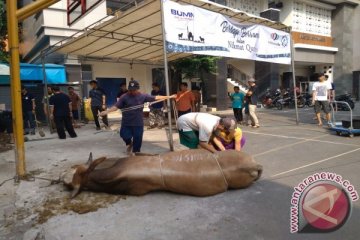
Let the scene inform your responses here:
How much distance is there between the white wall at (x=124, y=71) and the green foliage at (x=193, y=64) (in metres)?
1.73

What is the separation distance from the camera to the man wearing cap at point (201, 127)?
16.9 feet

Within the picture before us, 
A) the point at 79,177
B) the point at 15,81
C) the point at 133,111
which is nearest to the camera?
the point at 79,177

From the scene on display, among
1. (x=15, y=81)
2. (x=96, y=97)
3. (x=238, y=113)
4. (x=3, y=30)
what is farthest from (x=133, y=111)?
(x=3, y=30)

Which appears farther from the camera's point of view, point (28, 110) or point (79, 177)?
point (28, 110)

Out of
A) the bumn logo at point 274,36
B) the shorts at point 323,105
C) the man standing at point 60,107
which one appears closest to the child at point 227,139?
the man standing at point 60,107

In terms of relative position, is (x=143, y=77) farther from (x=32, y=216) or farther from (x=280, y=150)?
(x=32, y=216)

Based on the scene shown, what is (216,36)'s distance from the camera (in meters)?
7.84

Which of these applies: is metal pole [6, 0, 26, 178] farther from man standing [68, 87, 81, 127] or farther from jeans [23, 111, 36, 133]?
man standing [68, 87, 81, 127]

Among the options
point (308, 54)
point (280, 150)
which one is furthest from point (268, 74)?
point (280, 150)

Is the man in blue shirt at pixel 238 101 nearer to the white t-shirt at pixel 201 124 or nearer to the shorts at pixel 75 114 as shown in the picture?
the shorts at pixel 75 114

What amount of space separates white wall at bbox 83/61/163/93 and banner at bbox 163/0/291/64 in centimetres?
714

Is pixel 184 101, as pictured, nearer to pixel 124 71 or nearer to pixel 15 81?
pixel 15 81

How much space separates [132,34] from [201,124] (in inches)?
220

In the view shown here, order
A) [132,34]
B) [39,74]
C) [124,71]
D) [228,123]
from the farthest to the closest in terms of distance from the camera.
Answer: [124,71], [39,74], [132,34], [228,123]
